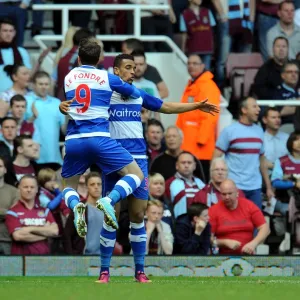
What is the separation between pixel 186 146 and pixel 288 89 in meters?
2.00

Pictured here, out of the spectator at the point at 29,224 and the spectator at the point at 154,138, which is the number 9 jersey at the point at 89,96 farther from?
the spectator at the point at 154,138

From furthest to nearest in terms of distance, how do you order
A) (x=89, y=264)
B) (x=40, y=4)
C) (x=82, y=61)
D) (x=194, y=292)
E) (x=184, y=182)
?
1. (x=40, y=4)
2. (x=184, y=182)
3. (x=89, y=264)
4. (x=82, y=61)
5. (x=194, y=292)

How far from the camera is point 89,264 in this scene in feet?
47.4

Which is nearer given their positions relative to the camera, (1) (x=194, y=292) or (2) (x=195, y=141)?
(1) (x=194, y=292)

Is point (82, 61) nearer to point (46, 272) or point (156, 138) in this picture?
point (46, 272)

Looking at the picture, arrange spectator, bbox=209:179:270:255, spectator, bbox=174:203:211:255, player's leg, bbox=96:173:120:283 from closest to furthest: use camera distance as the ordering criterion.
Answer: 1. player's leg, bbox=96:173:120:283
2. spectator, bbox=174:203:211:255
3. spectator, bbox=209:179:270:255

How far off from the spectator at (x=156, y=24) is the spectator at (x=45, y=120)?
→ 292 centimetres

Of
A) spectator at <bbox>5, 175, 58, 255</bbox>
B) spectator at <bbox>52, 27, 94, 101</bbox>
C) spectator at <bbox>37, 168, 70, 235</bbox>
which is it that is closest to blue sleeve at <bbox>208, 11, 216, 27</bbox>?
spectator at <bbox>52, 27, 94, 101</bbox>

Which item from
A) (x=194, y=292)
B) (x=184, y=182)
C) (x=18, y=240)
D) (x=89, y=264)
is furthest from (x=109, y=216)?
(x=184, y=182)

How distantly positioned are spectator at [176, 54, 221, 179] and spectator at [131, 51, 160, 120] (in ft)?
1.45

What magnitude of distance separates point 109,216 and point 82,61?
4.94 feet

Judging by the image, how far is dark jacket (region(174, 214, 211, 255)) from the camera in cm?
1538

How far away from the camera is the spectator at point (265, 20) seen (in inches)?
783

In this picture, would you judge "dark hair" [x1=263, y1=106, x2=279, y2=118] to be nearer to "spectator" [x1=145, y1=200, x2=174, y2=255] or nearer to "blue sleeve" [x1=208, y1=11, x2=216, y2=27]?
"blue sleeve" [x1=208, y1=11, x2=216, y2=27]
